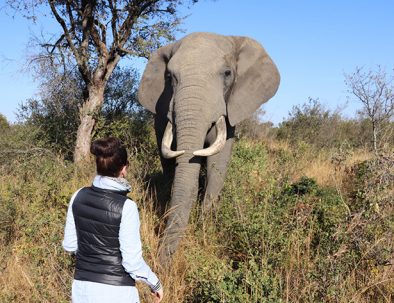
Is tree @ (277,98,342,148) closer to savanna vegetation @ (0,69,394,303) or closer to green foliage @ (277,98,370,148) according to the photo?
green foliage @ (277,98,370,148)

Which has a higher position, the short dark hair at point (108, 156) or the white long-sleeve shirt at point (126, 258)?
the short dark hair at point (108, 156)

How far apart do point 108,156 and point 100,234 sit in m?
0.48

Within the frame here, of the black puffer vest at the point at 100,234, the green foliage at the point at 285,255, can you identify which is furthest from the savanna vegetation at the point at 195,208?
the black puffer vest at the point at 100,234

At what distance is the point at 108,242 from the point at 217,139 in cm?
Answer: 335

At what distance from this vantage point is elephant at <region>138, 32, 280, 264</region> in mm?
5625

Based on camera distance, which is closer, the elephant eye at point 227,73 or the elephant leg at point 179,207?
the elephant leg at point 179,207

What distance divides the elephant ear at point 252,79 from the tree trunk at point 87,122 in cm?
364

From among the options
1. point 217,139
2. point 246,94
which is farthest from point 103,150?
point 246,94

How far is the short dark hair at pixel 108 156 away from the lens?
303 cm

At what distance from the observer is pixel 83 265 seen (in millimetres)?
3102

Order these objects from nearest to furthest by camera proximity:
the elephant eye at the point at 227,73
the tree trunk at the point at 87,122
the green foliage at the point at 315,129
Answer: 1. the elephant eye at the point at 227,73
2. the tree trunk at the point at 87,122
3. the green foliage at the point at 315,129

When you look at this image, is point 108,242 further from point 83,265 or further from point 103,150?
point 103,150

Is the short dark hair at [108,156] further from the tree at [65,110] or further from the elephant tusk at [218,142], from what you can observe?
the tree at [65,110]

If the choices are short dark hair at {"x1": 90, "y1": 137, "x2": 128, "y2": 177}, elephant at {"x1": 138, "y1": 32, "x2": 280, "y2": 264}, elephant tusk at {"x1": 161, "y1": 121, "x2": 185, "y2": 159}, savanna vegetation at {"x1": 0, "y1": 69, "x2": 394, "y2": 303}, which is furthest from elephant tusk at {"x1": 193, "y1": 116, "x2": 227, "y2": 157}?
short dark hair at {"x1": 90, "y1": 137, "x2": 128, "y2": 177}
